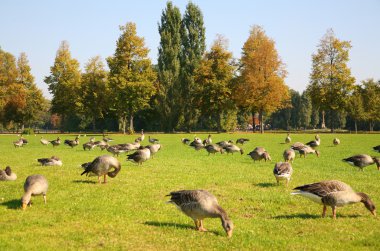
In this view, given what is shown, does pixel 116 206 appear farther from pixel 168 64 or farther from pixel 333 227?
pixel 168 64

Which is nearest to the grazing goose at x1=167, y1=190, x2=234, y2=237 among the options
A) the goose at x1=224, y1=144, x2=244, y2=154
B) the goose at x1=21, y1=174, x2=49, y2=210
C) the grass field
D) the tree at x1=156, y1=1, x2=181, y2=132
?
the grass field

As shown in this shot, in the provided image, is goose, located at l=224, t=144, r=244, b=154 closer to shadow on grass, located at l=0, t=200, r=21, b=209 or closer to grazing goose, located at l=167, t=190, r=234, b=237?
shadow on grass, located at l=0, t=200, r=21, b=209

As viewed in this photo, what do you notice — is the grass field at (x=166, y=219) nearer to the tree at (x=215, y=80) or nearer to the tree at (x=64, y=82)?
the tree at (x=215, y=80)

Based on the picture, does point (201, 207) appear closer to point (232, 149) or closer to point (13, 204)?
point (13, 204)

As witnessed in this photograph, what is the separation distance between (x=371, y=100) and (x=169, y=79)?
56218mm

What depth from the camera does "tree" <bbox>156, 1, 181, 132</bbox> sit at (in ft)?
292

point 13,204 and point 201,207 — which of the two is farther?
point 13,204

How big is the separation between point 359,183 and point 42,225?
14958mm

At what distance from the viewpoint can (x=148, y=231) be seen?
10.5 metres

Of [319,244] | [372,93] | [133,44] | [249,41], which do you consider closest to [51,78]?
[133,44]

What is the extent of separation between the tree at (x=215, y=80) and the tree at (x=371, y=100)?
4086 cm

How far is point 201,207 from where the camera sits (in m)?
10.2

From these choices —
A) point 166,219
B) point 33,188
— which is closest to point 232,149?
point 166,219

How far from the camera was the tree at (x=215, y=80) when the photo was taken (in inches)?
3366
